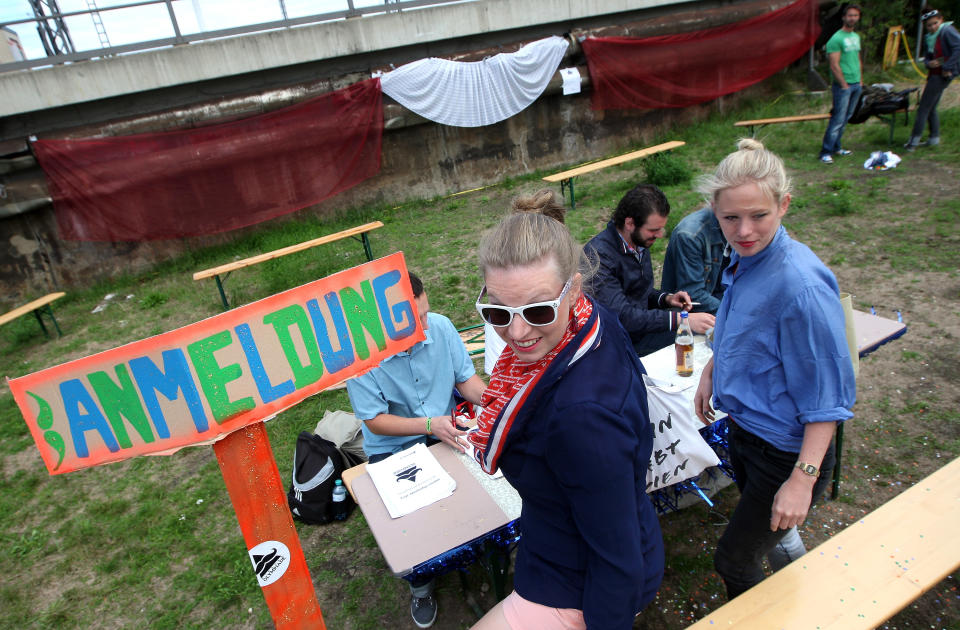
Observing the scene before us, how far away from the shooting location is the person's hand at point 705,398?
221 centimetres

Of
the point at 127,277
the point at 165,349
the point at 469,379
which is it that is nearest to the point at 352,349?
the point at 165,349

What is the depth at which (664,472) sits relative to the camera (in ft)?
7.43

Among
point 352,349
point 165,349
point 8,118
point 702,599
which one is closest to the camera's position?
point 165,349

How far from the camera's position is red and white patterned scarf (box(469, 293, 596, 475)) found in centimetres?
123

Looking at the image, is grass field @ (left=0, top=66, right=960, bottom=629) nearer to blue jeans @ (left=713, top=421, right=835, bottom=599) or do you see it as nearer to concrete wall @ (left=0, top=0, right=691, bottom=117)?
blue jeans @ (left=713, top=421, right=835, bottom=599)

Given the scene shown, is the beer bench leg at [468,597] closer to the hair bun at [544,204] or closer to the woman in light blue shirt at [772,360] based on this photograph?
the woman in light blue shirt at [772,360]

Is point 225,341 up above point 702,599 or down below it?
above

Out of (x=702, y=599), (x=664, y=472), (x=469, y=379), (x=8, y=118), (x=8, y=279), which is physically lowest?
(x=702, y=599)

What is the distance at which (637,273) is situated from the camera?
324cm

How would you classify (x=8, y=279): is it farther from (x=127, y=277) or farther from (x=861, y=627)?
(x=861, y=627)

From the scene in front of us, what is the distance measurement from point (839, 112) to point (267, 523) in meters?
8.95

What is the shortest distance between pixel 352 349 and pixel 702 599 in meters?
2.00

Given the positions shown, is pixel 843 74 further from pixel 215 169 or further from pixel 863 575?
pixel 215 169

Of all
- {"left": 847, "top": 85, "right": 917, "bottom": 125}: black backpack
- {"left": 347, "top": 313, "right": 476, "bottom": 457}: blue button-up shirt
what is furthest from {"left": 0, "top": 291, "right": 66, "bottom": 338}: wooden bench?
{"left": 847, "top": 85, "right": 917, "bottom": 125}: black backpack
